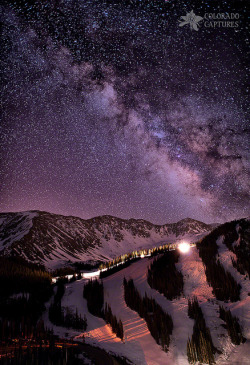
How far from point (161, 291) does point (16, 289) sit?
25.8ft

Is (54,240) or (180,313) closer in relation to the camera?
(180,313)

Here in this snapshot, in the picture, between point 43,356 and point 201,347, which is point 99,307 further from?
point 43,356

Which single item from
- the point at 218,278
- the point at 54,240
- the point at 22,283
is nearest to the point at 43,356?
the point at 22,283

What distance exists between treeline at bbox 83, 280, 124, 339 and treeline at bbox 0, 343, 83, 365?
250 cm

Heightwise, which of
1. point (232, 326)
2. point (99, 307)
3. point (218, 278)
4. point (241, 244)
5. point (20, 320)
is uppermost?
point (241, 244)

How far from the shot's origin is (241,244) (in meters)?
14.3

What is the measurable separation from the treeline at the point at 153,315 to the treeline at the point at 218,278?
10.3ft

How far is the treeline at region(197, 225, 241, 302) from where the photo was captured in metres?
10.1

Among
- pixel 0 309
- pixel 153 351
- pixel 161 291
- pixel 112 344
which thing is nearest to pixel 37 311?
pixel 0 309

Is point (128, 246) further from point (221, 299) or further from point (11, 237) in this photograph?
point (221, 299)

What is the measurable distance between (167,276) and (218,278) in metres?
2.87

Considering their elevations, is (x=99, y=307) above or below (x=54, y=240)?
below

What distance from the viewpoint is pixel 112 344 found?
725 centimetres

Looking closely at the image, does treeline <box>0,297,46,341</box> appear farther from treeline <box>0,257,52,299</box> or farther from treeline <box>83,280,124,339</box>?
treeline <box>83,280,124,339</box>
